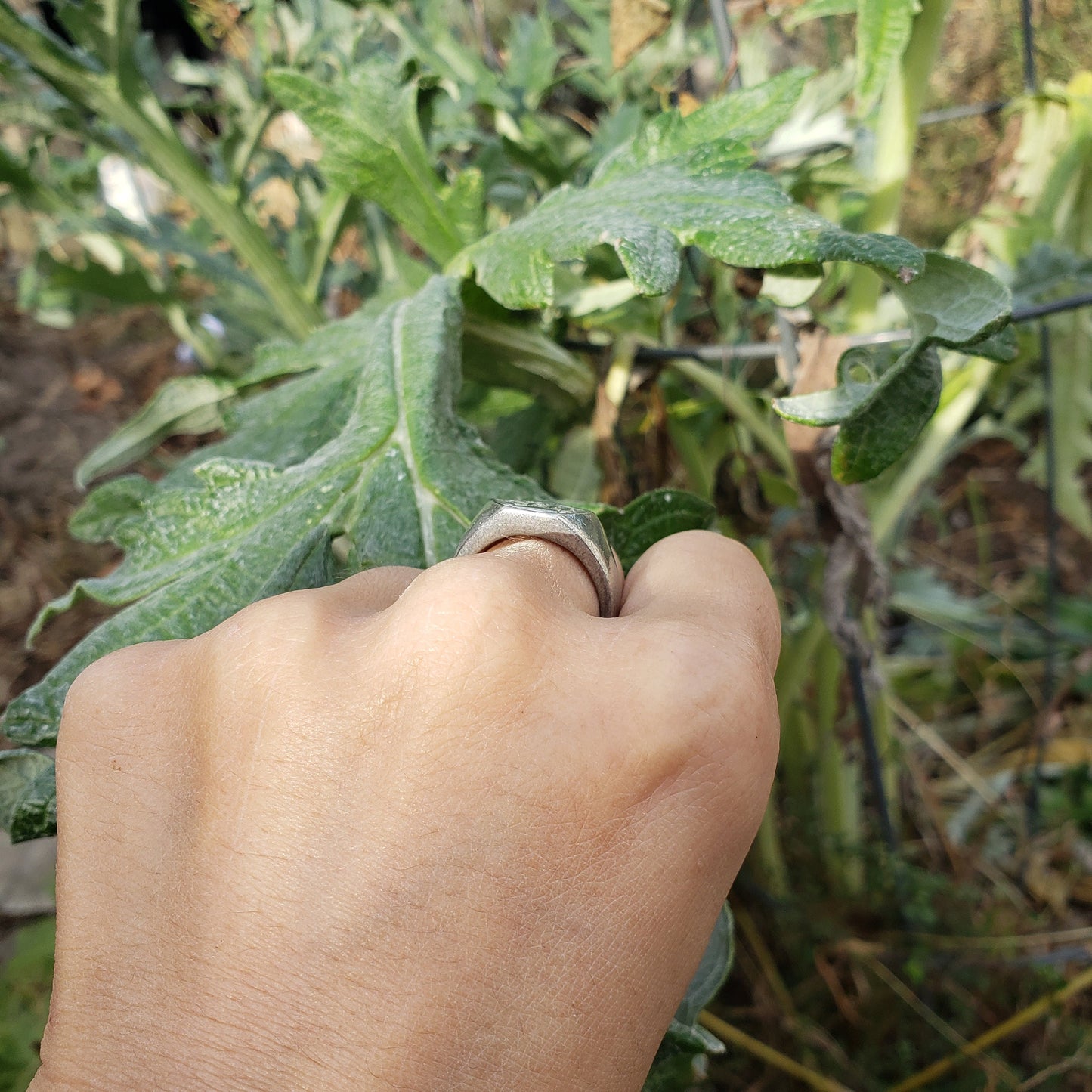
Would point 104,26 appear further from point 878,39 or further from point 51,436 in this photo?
point 51,436

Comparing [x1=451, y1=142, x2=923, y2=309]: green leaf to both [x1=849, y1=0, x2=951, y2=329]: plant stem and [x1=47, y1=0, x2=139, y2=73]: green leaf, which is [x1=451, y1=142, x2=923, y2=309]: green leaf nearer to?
[x1=849, y1=0, x2=951, y2=329]: plant stem

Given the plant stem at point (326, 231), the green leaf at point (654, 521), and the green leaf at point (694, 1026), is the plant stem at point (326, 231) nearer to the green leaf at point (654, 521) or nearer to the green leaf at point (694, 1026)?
the green leaf at point (654, 521)

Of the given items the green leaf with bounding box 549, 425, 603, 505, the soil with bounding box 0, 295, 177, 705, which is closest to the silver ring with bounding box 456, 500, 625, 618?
the green leaf with bounding box 549, 425, 603, 505

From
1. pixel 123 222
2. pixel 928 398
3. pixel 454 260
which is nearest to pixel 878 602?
pixel 928 398

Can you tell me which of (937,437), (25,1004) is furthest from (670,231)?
(25,1004)

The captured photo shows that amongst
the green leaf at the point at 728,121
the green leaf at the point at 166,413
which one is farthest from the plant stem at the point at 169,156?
the green leaf at the point at 728,121

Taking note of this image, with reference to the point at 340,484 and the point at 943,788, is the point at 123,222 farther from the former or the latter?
the point at 943,788
